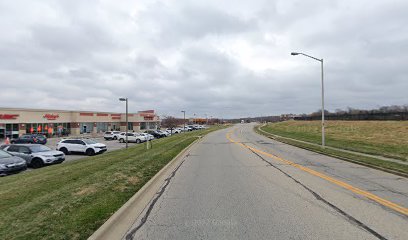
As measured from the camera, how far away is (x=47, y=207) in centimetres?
612

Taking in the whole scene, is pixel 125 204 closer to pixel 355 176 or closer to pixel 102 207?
pixel 102 207

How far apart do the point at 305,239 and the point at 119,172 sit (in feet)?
24.4

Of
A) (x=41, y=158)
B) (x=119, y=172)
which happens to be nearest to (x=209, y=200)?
(x=119, y=172)

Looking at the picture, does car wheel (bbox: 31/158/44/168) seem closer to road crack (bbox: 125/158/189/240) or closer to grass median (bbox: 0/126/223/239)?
grass median (bbox: 0/126/223/239)

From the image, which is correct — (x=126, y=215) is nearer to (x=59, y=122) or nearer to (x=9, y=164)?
(x=9, y=164)

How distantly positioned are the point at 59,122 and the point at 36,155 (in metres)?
46.9

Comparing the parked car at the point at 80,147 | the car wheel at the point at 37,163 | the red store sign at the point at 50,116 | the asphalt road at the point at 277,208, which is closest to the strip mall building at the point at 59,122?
the red store sign at the point at 50,116

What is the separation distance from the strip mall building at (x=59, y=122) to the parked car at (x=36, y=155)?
34.6 metres

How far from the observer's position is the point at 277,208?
617 cm

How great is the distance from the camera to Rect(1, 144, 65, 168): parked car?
687 inches

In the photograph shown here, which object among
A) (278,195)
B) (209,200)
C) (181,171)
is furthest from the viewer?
(181,171)

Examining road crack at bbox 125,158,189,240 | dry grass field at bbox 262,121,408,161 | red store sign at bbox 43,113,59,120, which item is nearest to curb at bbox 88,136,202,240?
road crack at bbox 125,158,189,240

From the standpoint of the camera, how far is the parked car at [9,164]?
1407 centimetres

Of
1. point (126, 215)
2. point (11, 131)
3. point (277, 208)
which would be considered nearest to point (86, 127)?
point (11, 131)
